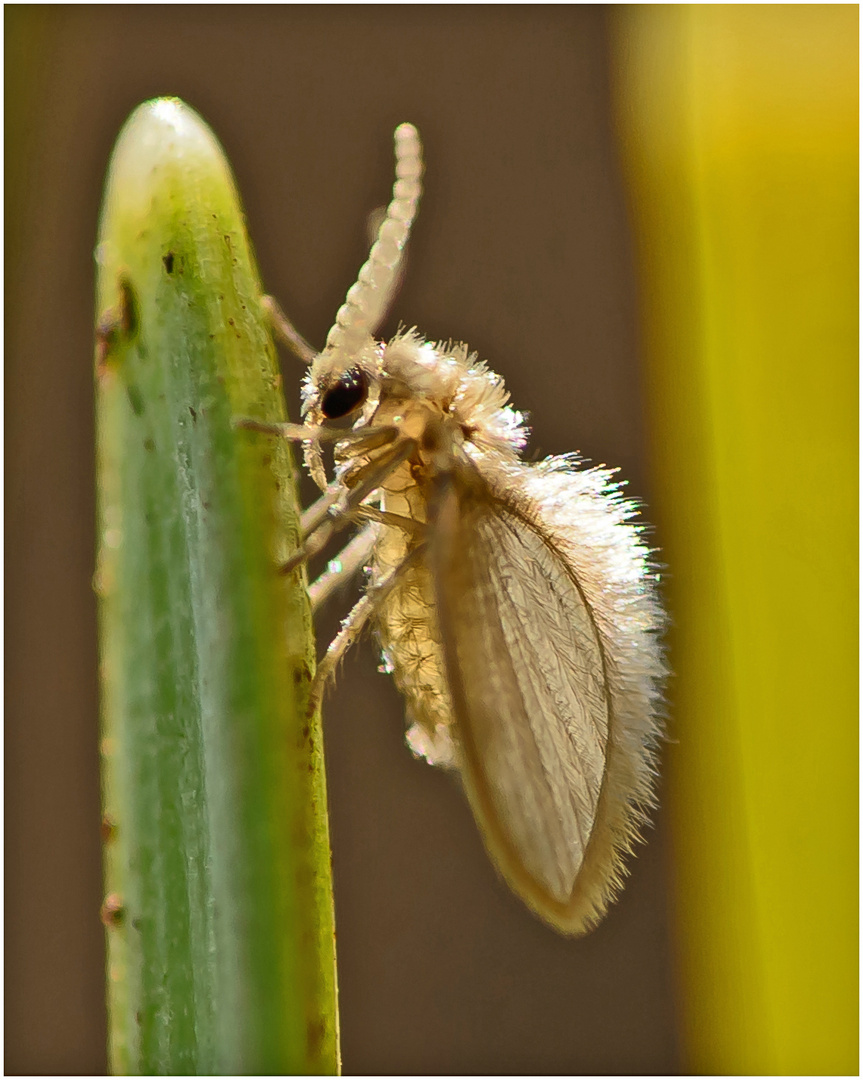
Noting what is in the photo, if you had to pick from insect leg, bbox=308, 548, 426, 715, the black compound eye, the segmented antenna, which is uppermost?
the segmented antenna

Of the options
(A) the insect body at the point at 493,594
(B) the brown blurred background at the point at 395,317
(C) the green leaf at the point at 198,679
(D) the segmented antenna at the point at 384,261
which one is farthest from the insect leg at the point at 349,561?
(B) the brown blurred background at the point at 395,317

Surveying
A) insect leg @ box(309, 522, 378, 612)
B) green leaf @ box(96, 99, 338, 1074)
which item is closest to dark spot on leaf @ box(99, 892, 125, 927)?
green leaf @ box(96, 99, 338, 1074)

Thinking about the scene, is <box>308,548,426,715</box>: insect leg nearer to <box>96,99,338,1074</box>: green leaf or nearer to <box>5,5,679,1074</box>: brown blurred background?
<box>96,99,338,1074</box>: green leaf

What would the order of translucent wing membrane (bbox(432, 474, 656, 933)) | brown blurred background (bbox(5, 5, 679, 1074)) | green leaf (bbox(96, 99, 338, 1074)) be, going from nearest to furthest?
green leaf (bbox(96, 99, 338, 1074)) < translucent wing membrane (bbox(432, 474, 656, 933)) < brown blurred background (bbox(5, 5, 679, 1074))

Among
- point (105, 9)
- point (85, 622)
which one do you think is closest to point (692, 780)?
point (85, 622)

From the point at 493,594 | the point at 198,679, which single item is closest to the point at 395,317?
the point at 493,594

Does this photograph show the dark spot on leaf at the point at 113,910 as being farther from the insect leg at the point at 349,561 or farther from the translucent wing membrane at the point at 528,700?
the insect leg at the point at 349,561

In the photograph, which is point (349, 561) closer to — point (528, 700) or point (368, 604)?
point (368, 604)

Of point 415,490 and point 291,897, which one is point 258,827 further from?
point 415,490
